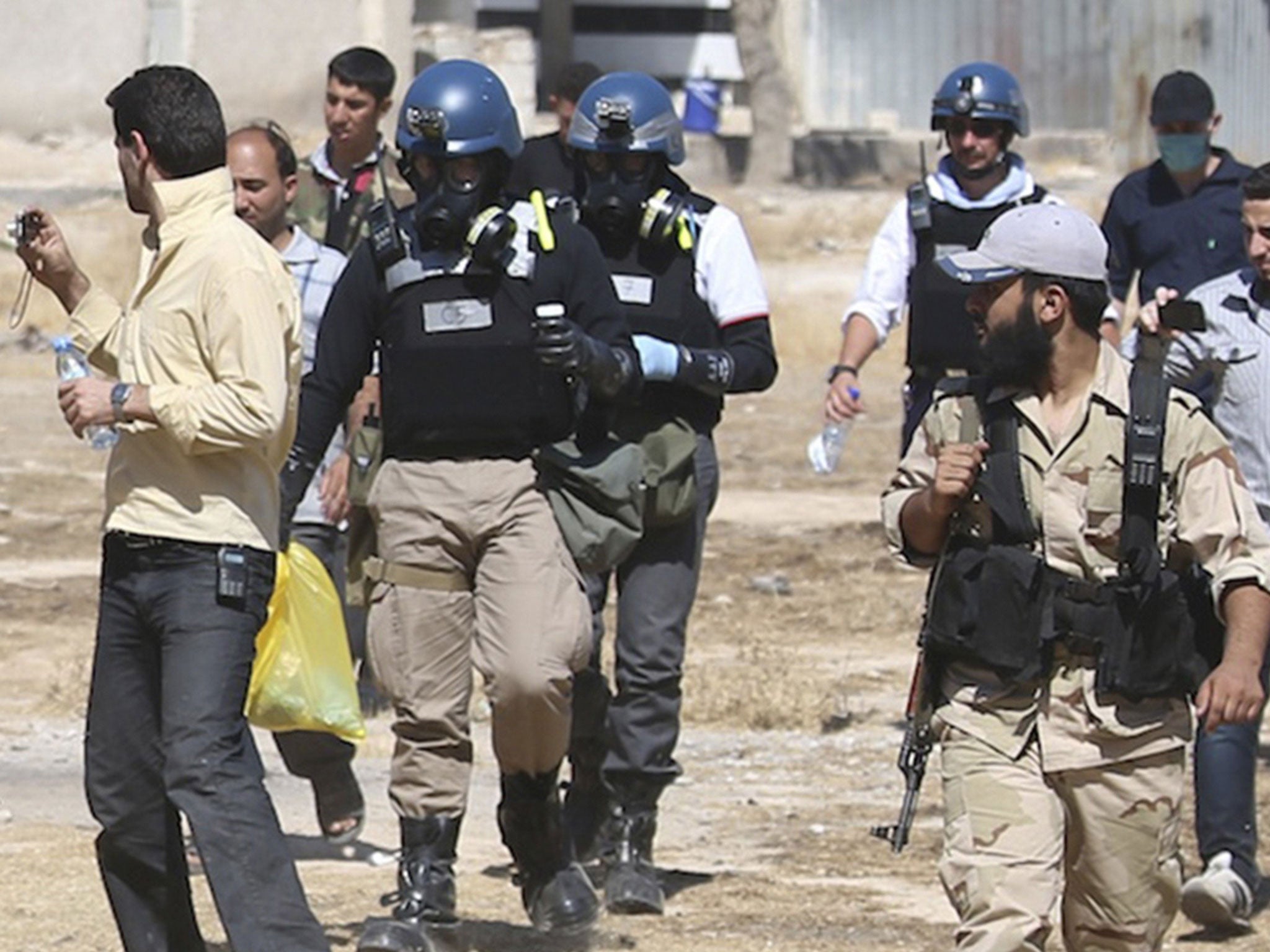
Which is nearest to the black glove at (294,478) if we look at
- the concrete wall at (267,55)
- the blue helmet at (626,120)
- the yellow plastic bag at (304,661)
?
the yellow plastic bag at (304,661)

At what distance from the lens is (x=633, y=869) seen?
730 cm

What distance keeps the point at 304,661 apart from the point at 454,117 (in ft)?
4.56

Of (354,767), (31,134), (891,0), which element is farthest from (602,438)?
(891,0)

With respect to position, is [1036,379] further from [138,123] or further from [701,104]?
[701,104]

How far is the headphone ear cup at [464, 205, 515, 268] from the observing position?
6387 mm

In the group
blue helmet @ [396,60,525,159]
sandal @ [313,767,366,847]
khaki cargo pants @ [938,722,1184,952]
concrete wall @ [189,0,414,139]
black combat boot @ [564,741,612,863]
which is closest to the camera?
khaki cargo pants @ [938,722,1184,952]

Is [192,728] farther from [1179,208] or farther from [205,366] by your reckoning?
[1179,208]

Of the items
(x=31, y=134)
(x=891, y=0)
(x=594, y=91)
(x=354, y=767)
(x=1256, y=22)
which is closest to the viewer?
(x=594, y=91)

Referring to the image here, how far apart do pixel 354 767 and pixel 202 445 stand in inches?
145

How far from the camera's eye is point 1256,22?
86.0 feet

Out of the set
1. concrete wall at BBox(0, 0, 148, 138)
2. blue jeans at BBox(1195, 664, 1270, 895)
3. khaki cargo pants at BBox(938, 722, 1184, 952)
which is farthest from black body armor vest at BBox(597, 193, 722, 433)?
concrete wall at BBox(0, 0, 148, 138)

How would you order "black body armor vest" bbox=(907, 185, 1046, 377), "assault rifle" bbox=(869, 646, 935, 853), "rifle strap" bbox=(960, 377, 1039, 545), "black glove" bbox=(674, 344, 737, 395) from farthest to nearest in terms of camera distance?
"black body armor vest" bbox=(907, 185, 1046, 377) < "black glove" bbox=(674, 344, 737, 395) < "assault rifle" bbox=(869, 646, 935, 853) < "rifle strap" bbox=(960, 377, 1039, 545)

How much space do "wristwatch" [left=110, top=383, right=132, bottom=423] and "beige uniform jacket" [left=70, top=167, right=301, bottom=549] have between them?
5 cm

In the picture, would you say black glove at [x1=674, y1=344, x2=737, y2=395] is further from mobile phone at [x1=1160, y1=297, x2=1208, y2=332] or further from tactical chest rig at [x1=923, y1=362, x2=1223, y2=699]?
tactical chest rig at [x1=923, y1=362, x2=1223, y2=699]
